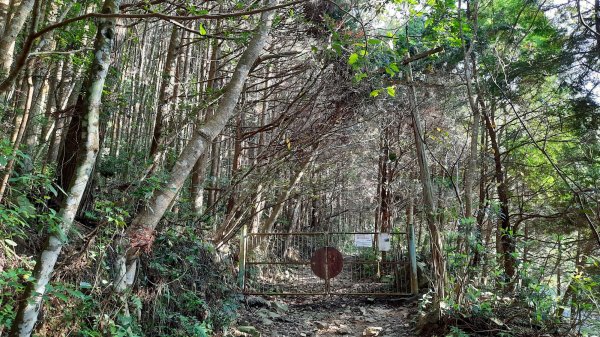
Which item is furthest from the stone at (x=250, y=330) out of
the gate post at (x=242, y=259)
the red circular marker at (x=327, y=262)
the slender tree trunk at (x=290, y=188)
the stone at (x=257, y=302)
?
the slender tree trunk at (x=290, y=188)

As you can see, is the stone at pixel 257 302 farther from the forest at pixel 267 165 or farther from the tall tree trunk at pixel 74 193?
the tall tree trunk at pixel 74 193

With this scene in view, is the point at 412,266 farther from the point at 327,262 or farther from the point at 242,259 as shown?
the point at 242,259

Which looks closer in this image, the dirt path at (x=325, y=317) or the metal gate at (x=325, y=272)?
the dirt path at (x=325, y=317)

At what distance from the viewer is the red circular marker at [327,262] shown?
7426mm

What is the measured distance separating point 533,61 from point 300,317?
563cm

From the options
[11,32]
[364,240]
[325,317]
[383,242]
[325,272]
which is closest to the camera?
[11,32]

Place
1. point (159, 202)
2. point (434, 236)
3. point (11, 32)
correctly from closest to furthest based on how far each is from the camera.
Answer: point (11, 32) < point (159, 202) < point (434, 236)

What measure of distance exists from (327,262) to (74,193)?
540 cm

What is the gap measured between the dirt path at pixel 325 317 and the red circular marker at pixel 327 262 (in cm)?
48

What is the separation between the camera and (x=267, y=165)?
7.63m

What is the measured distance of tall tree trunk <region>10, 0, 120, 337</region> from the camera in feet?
8.00

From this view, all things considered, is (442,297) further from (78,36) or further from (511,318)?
(78,36)

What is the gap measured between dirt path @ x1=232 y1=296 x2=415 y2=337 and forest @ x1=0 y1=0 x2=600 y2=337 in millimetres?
47

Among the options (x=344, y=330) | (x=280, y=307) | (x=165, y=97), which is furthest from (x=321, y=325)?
(x=165, y=97)
